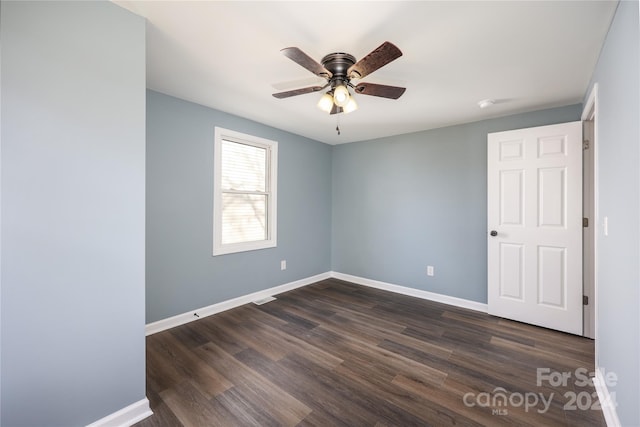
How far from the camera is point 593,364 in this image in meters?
2.10

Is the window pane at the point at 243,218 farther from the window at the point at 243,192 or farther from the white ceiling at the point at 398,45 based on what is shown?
the white ceiling at the point at 398,45

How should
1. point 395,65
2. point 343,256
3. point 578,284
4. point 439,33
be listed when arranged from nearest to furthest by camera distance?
point 439,33 → point 395,65 → point 578,284 → point 343,256

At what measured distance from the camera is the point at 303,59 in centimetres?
151

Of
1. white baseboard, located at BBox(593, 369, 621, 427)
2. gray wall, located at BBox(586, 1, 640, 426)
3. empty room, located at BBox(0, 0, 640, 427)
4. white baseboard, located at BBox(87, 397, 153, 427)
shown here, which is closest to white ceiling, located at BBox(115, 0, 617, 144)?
empty room, located at BBox(0, 0, 640, 427)

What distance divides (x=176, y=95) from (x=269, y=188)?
5.08ft

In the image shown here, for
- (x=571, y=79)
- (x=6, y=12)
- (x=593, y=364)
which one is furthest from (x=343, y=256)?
(x=6, y=12)

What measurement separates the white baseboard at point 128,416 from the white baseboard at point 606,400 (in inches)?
104

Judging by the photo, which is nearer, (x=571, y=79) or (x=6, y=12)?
(x=6, y=12)

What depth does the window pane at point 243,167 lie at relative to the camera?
3266 millimetres

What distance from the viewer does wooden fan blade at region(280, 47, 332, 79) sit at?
1.41 m

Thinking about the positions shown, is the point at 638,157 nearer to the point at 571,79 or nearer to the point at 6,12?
the point at 571,79

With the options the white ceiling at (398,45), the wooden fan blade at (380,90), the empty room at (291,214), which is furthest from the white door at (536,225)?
the wooden fan blade at (380,90)

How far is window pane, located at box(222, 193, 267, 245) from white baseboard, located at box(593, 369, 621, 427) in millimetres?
3409

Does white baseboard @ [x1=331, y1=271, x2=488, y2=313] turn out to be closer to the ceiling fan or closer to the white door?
the white door
